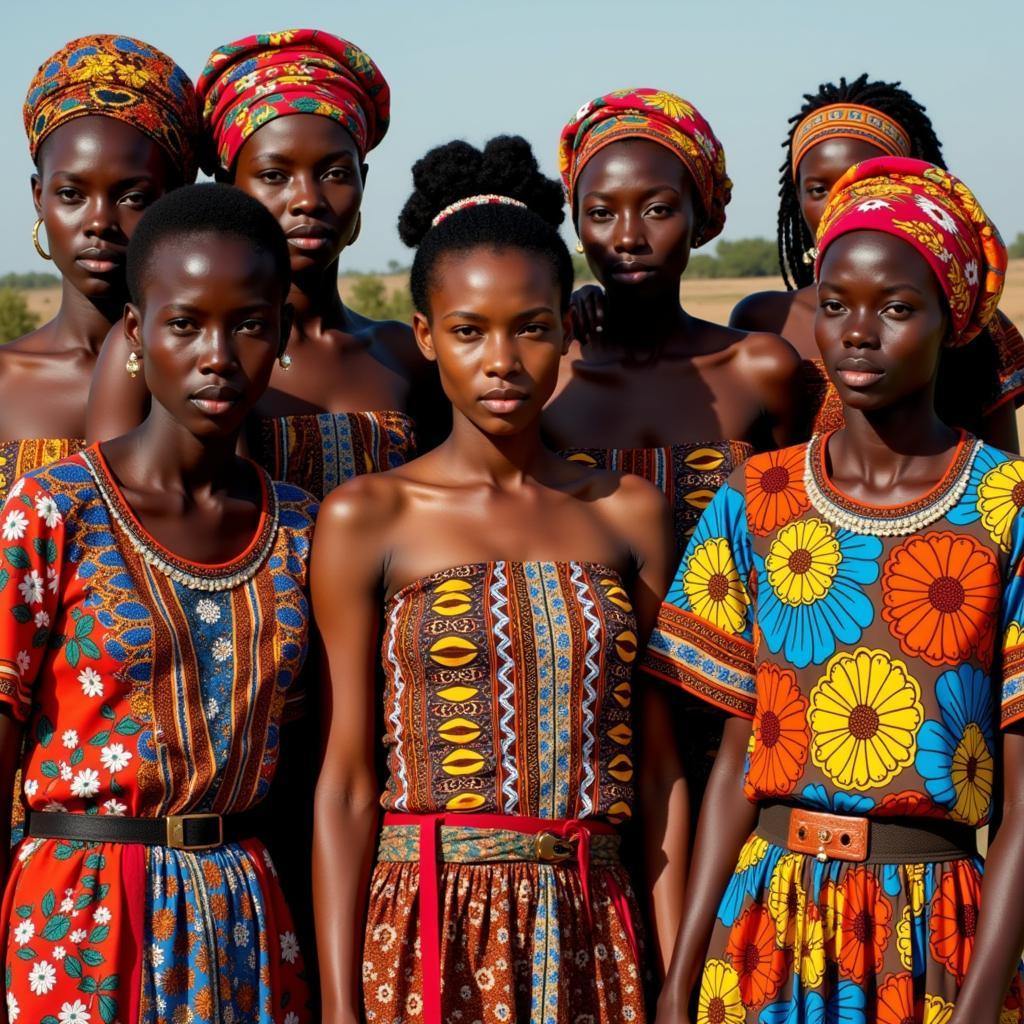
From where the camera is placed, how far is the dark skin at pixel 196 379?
3500mm

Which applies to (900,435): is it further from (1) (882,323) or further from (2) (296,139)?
(2) (296,139)

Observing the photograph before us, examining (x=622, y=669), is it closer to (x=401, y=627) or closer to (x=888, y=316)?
(x=401, y=627)

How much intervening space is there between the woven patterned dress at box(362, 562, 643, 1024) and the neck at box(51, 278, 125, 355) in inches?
50.7

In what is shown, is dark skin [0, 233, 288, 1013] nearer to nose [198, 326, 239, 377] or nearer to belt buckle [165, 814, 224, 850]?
nose [198, 326, 239, 377]

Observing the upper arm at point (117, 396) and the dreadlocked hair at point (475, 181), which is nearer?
the upper arm at point (117, 396)

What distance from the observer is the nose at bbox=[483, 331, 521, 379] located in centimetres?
365

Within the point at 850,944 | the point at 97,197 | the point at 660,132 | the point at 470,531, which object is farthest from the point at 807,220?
the point at 850,944

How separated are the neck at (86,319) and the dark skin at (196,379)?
777 mm

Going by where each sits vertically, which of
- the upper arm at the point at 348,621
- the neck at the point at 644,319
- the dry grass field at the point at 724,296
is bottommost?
the upper arm at the point at 348,621

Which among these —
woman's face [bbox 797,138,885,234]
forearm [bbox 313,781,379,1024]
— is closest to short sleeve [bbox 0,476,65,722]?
forearm [bbox 313,781,379,1024]

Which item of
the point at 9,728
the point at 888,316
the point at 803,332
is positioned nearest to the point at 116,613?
the point at 9,728

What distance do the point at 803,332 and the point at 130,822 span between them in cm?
262

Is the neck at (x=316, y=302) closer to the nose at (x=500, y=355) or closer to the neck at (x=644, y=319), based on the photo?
the neck at (x=644, y=319)

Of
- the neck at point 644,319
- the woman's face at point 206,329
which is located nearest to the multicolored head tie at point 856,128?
the neck at point 644,319
